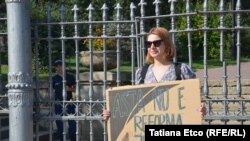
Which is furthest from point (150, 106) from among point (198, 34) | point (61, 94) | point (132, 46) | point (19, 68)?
point (198, 34)

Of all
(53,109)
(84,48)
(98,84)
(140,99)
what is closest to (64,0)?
(84,48)

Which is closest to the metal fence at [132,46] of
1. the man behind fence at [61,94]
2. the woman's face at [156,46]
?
the man behind fence at [61,94]

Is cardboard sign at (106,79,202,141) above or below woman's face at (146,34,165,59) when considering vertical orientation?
below

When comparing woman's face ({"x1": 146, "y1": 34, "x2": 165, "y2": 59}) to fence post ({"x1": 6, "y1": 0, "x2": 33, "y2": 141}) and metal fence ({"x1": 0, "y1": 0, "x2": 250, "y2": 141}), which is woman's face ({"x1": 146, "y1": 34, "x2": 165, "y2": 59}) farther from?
fence post ({"x1": 6, "y1": 0, "x2": 33, "y2": 141})

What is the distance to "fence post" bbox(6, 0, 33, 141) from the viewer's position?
21.5ft

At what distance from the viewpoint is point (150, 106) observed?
517 centimetres

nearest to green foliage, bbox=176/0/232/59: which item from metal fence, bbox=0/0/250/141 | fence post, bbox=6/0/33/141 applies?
metal fence, bbox=0/0/250/141

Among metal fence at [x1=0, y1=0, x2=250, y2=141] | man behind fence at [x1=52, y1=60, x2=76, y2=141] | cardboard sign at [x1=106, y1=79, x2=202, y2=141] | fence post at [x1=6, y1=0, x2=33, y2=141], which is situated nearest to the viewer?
cardboard sign at [x1=106, y1=79, x2=202, y2=141]

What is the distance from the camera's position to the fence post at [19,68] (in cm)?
654

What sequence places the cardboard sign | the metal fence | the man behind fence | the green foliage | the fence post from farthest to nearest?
the green foliage
the man behind fence
the fence post
the metal fence
the cardboard sign

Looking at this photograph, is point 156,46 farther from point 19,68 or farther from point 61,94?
point 61,94

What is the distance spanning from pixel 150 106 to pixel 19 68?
206 cm

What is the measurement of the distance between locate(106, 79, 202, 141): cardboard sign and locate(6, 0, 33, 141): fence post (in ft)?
5.30

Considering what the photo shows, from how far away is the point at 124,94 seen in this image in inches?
209
